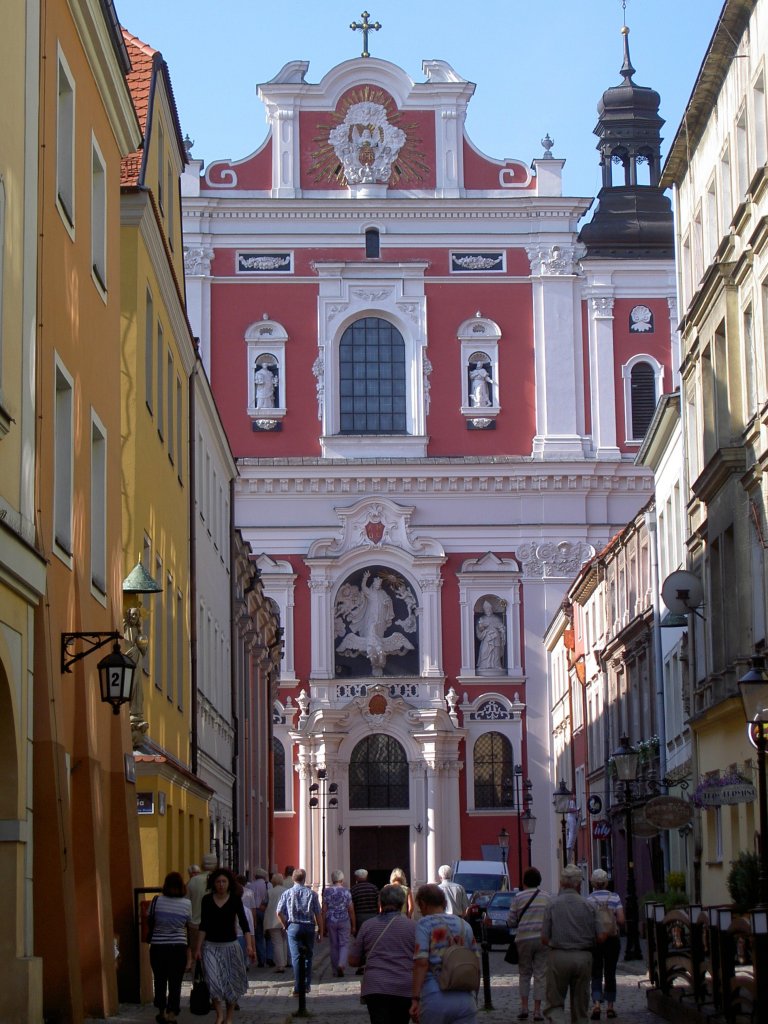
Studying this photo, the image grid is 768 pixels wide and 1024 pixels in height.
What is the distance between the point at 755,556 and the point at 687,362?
224 inches

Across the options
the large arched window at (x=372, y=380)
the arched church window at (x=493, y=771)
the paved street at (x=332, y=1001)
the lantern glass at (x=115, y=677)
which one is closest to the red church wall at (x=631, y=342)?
the large arched window at (x=372, y=380)

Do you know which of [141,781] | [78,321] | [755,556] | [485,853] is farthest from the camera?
[485,853]

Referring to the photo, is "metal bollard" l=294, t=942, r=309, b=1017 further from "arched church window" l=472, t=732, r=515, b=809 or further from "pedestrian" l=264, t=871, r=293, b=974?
"arched church window" l=472, t=732, r=515, b=809

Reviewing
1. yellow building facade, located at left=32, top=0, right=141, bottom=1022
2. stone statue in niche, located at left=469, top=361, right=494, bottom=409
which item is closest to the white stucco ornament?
stone statue in niche, located at left=469, top=361, right=494, bottom=409

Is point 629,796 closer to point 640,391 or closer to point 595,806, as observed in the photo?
point 595,806

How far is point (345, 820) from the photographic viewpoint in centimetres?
5525

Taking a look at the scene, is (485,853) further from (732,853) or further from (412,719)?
(732,853)

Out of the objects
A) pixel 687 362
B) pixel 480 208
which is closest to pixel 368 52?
pixel 480 208

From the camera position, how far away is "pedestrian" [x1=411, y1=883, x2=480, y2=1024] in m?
11.2

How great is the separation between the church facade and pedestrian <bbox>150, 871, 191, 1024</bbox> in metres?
38.8

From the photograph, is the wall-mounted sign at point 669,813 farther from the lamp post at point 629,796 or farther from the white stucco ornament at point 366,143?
the white stucco ornament at point 366,143

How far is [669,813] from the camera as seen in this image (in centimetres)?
2548

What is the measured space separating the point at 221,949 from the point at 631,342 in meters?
43.7

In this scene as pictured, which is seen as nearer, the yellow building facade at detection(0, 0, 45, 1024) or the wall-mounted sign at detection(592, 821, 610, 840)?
the yellow building facade at detection(0, 0, 45, 1024)
